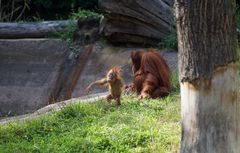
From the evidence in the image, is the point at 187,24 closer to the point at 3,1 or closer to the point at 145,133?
the point at 145,133

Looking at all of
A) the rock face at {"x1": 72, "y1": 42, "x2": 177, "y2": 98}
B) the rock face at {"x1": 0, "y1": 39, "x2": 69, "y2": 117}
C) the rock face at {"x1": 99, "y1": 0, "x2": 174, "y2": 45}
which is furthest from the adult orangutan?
the rock face at {"x1": 0, "y1": 39, "x2": 69, "y2": 117}

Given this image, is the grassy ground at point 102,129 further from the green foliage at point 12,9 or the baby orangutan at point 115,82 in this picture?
the green foliage at point 12,9

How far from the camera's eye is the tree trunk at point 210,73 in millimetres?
3379

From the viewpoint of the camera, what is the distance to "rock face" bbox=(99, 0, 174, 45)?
28.8ft

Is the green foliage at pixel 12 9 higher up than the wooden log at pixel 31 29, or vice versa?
the green foliage at pixel 12 9

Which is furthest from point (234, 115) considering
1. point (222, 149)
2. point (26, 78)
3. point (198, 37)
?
point (26, 78)

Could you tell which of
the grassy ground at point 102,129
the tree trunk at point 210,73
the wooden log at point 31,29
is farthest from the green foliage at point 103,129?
the wooden log at point 31,29

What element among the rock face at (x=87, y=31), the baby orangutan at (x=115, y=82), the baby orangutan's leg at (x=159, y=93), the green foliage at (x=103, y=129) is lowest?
the green foliage at (x=103, y=129)

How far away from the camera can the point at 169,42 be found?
28.5 ft

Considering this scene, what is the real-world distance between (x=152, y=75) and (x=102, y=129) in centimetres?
150

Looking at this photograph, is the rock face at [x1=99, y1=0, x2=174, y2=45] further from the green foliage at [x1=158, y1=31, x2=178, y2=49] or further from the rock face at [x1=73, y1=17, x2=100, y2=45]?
the rock face at [x1=73, y1=17, x2=100, y2=45]

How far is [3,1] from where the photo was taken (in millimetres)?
13484

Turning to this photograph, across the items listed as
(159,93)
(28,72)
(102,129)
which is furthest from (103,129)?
(28,72)

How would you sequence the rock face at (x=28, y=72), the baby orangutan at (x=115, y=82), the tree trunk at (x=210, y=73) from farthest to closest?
the rock face at (x=28, y=72)
the baby orangutan at (x=115, y=82)
the tree trunk at (x=210, y=73)
